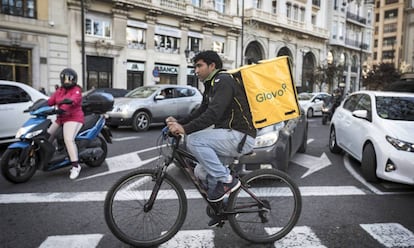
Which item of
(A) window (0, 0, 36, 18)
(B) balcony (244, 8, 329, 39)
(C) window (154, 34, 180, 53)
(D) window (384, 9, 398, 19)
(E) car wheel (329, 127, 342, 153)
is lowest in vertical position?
(E) car wheel (329, 127, 342, 153)

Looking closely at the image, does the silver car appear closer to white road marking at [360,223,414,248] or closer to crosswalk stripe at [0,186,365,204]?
crosswalk stripe at [0,186,365,204]

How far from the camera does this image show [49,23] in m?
24.2

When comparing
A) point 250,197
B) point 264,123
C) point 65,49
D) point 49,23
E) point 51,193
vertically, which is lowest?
point 51,193

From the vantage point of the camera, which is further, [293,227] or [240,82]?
[293,227]

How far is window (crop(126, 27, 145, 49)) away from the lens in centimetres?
2899

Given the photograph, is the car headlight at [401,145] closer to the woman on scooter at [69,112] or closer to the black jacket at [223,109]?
the black jacket at [223,109]

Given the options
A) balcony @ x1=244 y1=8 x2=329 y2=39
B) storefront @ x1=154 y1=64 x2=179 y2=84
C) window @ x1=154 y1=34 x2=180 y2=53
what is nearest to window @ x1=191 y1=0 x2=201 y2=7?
window @ x1=154 y1=34 x2=180 y2=53

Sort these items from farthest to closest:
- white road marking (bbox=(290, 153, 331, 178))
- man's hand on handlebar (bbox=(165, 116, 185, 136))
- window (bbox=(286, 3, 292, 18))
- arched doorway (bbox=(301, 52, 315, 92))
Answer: arched doorway (bbox=(301, 52, 315, 92)) → window (bbox=(286, 3, 292, 18)) → white road marking (bbox=(290, 153, 331, 178)) → man's hand on handlebar (bbox=(165, 116, 185, 136))

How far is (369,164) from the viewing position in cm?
595

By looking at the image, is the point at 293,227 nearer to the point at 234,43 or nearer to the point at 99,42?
the point at 99,42

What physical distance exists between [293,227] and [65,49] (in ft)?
81.2

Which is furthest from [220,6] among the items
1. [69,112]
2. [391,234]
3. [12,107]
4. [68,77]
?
[391,234]

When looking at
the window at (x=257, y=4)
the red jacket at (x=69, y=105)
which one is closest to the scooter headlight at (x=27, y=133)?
the red jacket at (x=69, y=105)

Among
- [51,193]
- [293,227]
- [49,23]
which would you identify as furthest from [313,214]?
[49,23]
